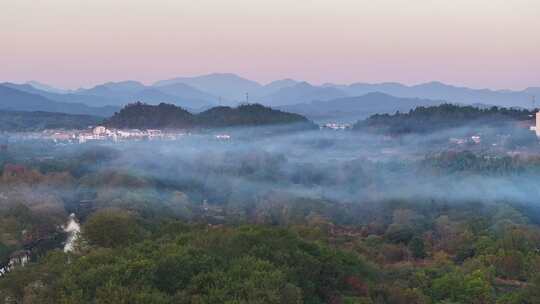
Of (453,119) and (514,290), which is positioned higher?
(453,119)

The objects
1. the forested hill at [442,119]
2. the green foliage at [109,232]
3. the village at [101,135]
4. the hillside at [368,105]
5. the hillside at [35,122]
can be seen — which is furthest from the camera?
the hillside at [368,105]

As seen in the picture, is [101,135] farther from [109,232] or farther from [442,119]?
[109,232]

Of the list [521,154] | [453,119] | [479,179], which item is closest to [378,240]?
[479,179]

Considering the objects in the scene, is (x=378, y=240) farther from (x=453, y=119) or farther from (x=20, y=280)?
(x=453, y=119)

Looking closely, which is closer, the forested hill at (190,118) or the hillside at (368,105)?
the forested hill at (190,118)

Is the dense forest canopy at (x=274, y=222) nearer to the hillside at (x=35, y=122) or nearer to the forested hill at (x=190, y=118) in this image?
the forested hill at (x=190, y=118)

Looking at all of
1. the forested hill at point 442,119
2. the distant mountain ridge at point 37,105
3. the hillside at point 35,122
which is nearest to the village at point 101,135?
the hillside at point 35,122
